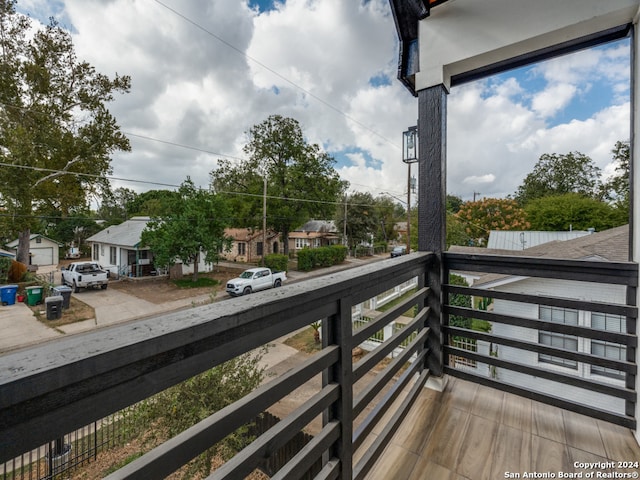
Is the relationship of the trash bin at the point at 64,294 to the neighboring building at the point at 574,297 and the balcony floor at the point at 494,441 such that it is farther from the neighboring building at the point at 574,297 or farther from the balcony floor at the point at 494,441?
the neighboring building at the point at 574,297

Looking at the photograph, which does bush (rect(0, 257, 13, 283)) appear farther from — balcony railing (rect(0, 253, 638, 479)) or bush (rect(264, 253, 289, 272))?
bush (rect(264, 253, 289, 272))

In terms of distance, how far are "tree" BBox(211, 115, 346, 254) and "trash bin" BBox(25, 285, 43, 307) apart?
8.48 meters

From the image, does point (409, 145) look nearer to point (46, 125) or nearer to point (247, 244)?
point (46, 125)

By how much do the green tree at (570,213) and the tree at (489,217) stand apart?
6cm

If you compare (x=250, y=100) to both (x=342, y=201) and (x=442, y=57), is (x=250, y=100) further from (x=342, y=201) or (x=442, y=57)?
(x=442, y=57)

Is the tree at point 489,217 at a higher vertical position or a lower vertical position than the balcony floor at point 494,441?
higher

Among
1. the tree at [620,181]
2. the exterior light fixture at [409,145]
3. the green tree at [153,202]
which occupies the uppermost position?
the green tree at [153,202]

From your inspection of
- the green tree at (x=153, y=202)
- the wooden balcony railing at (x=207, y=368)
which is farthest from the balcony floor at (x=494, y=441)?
the green tree at (x=153, y=202)

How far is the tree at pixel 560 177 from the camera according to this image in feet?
4.87

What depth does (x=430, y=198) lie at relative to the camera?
1501mm

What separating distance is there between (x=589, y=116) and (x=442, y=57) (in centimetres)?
81

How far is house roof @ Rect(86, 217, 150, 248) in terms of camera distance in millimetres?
5974

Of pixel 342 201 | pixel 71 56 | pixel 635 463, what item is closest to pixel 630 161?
pixel 635 463

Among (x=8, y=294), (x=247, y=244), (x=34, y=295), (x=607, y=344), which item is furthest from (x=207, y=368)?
(x=247, y=244)
